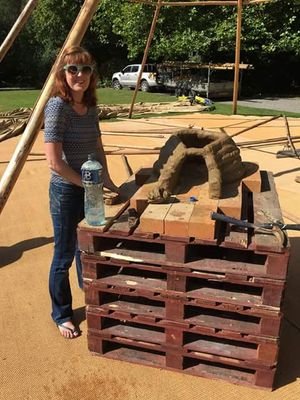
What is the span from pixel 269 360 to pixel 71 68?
2031 millimetres

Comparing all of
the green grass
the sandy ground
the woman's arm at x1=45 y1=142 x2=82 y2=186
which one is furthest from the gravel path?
the woman's arm at x1=45 y1=142 x2=82 y2=186

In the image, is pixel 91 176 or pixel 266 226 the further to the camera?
pixel 91 176

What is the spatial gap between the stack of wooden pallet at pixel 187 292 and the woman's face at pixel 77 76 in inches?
29.4

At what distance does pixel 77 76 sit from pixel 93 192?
72 cm

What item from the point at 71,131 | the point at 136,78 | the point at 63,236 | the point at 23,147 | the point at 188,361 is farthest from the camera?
the point at 136,78

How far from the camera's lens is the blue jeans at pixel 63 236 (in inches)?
114

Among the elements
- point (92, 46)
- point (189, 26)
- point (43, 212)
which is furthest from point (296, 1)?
point (43, 212)

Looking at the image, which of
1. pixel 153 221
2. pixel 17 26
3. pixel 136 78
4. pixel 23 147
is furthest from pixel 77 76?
pixel 136 78

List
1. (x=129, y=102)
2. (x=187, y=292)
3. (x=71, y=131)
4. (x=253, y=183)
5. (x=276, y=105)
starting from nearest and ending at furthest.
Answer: (x=187, y=292)
(x=71, y=131)
(x=253, y=183)
(x=129, y=102)
(x=276, y=105)

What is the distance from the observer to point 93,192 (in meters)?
2.56

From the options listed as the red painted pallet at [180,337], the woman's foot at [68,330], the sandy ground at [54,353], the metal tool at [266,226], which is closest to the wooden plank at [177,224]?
the metal tool at [266,226]

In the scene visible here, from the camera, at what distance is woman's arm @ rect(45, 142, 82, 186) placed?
270 centimetres

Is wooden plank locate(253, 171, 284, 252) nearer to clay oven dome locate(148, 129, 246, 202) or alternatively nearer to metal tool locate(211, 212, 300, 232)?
metal tool locate(211, 212, 300, 232)

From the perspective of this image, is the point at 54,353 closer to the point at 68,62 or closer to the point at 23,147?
the point at 23,147
